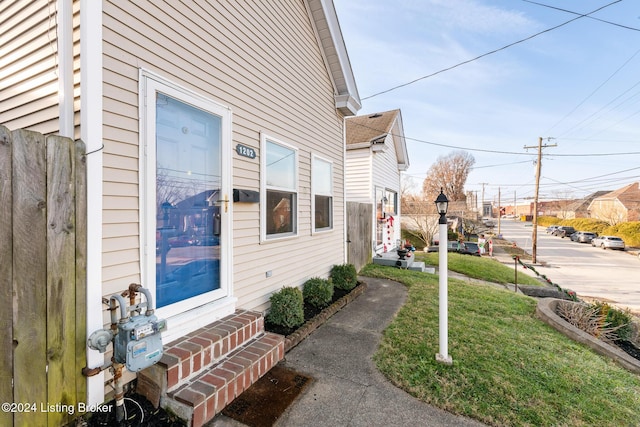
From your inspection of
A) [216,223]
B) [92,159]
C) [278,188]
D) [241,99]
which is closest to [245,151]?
[241,99]

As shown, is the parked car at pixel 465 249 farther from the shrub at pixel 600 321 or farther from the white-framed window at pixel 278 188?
the white-framed window at pixel 278 188

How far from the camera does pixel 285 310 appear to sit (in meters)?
3.62

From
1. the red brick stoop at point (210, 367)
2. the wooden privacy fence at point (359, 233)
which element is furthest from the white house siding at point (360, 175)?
the red brick stoop at point (210, 367)

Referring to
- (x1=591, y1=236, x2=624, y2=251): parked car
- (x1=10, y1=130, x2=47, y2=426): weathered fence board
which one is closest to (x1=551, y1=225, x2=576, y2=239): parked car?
(x1=591, y1=236, x2=624, y2=251): parked car

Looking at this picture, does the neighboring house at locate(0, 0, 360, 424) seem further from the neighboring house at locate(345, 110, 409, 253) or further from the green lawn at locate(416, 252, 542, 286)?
the green lawn at locate(416, 252, 542, 286)

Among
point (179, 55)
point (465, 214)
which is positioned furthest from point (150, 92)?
point (465, 214)

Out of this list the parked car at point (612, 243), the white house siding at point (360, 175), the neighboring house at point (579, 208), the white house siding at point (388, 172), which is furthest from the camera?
the neighboring house at point (579, 208)

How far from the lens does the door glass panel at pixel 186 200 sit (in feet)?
8.25

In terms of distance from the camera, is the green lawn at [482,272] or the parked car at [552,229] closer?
the green lawn at [482,272]

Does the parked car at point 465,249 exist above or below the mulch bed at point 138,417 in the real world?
below

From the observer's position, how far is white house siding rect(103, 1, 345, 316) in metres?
2.11

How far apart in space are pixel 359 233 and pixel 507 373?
5327 millimetres

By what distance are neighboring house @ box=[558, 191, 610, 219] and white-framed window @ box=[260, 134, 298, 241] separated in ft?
221

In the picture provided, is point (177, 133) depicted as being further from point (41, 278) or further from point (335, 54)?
point (335, 54)
